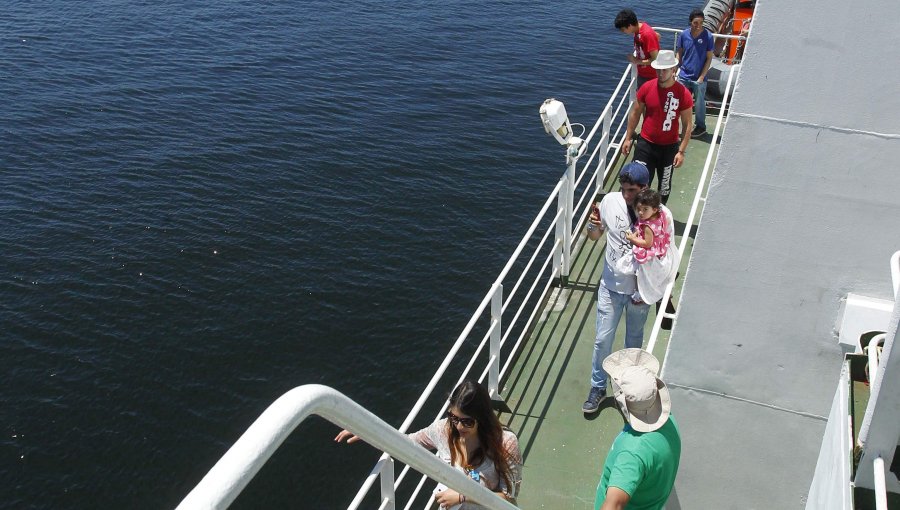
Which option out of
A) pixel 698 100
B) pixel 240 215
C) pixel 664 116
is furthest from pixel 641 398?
pixel 240 215

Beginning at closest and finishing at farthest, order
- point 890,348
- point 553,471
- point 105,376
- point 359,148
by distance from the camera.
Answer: point 890,348
point 553,471
point 105,376
point 359,148

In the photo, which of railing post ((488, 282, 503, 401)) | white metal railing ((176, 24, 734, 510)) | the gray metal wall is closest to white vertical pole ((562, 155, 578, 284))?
white metal railing ((176, 24, 734, 510))

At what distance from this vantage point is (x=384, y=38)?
24.3 metres

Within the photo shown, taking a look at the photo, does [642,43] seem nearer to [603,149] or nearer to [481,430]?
[603,149]

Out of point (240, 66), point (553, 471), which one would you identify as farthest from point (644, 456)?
A: point (240, 66)

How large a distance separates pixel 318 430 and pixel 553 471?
24.1 feet

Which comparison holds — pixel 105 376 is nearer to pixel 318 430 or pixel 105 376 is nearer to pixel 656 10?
pixel 318 430

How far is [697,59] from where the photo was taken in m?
9.35

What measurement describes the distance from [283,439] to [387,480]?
198 centimetres

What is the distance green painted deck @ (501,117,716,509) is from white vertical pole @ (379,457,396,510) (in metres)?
1.43

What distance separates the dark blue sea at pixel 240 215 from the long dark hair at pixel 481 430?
7.77 m

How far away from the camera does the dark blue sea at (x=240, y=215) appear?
11914mm

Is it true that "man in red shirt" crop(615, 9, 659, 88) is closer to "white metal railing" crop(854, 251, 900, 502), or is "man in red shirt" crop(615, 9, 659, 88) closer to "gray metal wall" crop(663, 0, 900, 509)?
"gray metal wall" crop(663, 0, 900, 509)

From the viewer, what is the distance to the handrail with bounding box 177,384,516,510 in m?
1.29
